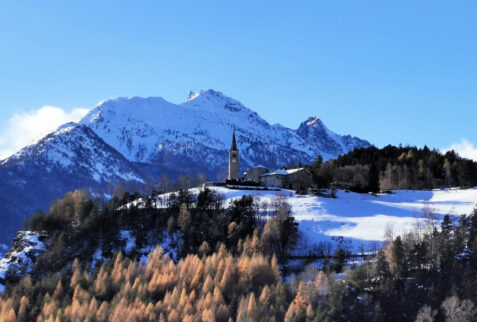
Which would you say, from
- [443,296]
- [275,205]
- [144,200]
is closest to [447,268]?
[443,296]

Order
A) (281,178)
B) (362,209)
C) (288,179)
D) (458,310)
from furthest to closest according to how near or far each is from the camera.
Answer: (281,178), (288,179), (362,209), (458,310)

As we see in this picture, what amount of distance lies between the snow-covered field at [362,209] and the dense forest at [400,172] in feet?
Answer: 32.5

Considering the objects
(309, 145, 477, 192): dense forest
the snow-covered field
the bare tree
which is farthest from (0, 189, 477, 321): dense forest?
(309, 145, 477, 192): dense forest

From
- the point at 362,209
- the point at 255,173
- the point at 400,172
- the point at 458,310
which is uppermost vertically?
the point at 400,172

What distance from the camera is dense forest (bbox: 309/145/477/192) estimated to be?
15112cm

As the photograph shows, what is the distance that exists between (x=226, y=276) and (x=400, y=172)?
87.2 meters

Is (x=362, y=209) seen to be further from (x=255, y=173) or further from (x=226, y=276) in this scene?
(x=226, y=276)

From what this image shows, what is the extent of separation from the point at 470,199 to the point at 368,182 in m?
26.6

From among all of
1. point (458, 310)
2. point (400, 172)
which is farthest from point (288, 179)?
point (458, 310)

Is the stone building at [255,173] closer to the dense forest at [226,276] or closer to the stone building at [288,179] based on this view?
the stone building at [288,179]

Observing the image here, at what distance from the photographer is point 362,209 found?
414 feet

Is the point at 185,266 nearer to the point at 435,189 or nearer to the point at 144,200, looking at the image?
the point at 144,200

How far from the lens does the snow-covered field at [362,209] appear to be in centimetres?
10956

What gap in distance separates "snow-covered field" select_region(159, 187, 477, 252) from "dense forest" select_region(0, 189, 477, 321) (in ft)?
19.0
